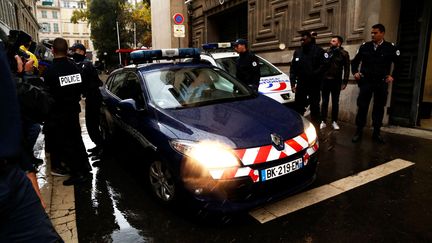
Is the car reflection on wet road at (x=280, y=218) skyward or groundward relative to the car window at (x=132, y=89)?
groundward

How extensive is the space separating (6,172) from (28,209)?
186mm

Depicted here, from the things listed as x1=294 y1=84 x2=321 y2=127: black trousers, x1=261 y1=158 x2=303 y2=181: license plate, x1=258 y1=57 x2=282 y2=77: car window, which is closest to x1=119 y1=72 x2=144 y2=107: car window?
x1=261 y1=158 x2=303 y2=181: license plate

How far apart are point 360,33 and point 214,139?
193 inches

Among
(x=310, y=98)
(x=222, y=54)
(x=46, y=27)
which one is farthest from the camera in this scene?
(x=46, y=27)

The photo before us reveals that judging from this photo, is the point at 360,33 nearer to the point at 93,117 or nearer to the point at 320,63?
the point at 320,63

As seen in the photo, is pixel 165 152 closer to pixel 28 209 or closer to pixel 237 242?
pixel 237 242

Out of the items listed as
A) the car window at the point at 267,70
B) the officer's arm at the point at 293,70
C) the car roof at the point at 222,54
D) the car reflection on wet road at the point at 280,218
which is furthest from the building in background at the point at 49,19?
the car reflection on wet road at the point at 280,218

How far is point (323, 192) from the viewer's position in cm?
354

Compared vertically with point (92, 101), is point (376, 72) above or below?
above

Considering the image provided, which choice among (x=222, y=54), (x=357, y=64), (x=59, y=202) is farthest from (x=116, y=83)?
(x=357, y=64)

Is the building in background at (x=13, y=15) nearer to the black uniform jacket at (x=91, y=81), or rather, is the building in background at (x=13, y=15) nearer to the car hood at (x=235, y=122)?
the black uniform jacket at (x=91, y=81)

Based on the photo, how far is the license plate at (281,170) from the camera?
281 centimetres

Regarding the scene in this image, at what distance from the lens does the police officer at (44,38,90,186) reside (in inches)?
154

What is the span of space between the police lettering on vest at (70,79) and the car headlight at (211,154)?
6.57ft
